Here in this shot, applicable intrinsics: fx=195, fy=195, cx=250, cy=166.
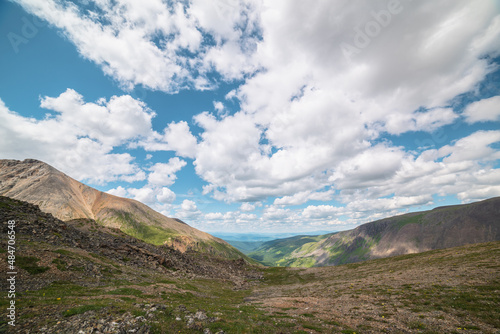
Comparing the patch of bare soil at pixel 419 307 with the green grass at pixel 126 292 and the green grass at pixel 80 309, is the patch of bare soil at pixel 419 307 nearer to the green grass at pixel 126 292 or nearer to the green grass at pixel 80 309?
the green grass at pixel 126 292

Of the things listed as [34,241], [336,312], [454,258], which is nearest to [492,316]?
[336,312]

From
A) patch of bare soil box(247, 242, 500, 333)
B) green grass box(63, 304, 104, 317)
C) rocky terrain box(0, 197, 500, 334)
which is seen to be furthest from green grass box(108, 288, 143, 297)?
patch of bare soil box(247, 242, 500, 333)

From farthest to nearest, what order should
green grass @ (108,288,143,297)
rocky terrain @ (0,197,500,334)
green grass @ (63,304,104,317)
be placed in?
green grass @ (108,288,143,297), rocky terrain @ (0,197,500,334), green grass @ (63,304,104,317)

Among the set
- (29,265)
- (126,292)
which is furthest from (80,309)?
(29,265)

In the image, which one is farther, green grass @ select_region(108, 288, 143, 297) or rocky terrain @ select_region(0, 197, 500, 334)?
green grass @ select_region(108, 288, 143, 297)

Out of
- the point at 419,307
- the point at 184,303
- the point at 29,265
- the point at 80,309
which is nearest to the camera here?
the point at 80,309

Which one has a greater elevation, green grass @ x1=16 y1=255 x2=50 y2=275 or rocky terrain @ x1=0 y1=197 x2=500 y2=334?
green grass @ x1=16 y1=255 x2=50 y2=275

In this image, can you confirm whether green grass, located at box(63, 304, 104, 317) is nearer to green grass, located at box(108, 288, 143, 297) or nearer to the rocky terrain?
the rocky terrain

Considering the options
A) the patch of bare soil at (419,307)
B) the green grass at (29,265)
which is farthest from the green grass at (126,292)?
the patch of bare soil at (419,307)

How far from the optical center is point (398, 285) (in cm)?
3947

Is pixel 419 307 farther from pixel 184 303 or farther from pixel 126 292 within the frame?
pixel 126 292

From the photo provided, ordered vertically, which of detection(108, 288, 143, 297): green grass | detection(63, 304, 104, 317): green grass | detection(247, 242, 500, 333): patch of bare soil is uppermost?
detection(63, 304, 104, 317): green grass

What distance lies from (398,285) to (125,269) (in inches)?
2296

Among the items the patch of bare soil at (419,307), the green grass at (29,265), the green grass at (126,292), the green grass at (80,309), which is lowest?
the patch of bare soil at (419,307)
